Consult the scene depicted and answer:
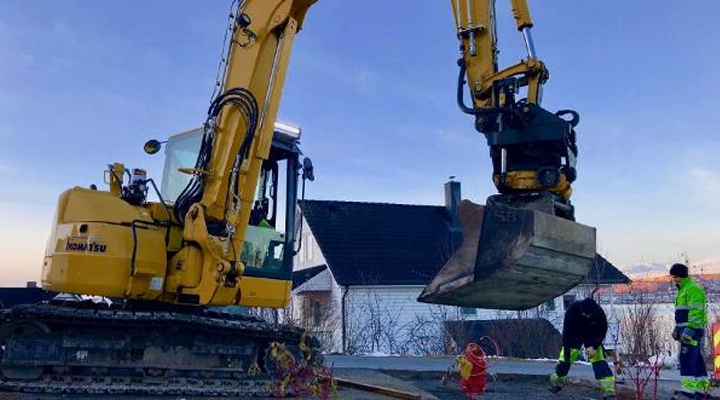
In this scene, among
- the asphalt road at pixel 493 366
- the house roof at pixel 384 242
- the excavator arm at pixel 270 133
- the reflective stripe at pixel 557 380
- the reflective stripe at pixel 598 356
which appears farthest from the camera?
the house roof at pixel 384 242

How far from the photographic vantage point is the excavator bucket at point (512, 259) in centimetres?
470

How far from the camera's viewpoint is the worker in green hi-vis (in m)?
7.75

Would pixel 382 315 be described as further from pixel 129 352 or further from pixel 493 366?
pixel 129 352

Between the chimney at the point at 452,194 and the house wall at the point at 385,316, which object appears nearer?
the house wall at the point at 385,316

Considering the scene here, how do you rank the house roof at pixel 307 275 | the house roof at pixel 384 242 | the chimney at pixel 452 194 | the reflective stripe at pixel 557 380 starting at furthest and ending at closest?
1. the chimney at pixel 452 194
2. the house roof at pixel 307 275
3. the house roof at pixel 384 242
4. the reflective stripe at pixel 557 380

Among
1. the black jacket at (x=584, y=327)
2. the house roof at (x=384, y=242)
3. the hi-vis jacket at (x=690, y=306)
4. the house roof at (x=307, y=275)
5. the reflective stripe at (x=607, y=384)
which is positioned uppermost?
the house roof at (x=384, y=242)

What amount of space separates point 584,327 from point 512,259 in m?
3.97

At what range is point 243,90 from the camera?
24.0ft

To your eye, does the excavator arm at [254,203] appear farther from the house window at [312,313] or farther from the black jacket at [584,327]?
the house window at [312,313]

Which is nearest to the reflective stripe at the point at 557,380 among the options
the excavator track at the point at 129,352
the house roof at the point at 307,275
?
the excavator track at the point at 129,352

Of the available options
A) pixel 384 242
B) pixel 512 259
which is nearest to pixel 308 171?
pixel 512 259

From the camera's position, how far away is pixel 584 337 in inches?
316

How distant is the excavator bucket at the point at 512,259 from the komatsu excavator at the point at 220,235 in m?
0.04

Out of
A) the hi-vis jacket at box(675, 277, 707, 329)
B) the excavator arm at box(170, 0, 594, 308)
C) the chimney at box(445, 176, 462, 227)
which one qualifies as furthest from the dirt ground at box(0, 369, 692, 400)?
the chimney at box(445, 176, 462, 227)
